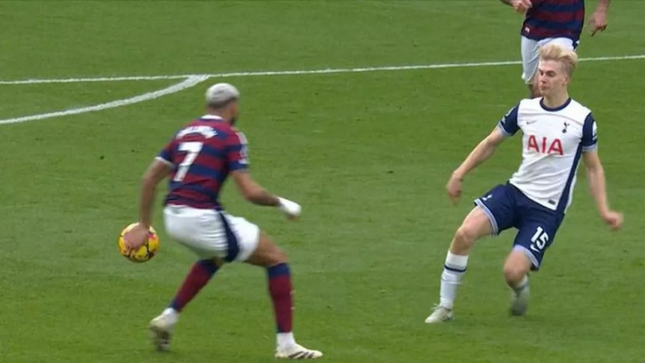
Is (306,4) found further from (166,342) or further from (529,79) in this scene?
(166,342)

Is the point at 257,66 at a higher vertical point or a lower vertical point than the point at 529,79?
lower

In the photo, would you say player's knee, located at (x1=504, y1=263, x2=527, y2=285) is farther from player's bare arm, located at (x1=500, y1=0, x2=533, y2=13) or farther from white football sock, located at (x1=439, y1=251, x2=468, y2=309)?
player's bare arm, located at (x1=500, y1=0, x2=533, y2=13)

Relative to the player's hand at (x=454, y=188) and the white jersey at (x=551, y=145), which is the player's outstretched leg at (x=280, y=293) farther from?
the white jersey at (x=551, y=145)

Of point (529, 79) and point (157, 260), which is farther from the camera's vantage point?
point (529, 79)

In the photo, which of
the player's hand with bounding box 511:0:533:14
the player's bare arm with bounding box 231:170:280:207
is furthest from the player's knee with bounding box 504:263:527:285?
the player's hand with bounding box 511:0:533:14

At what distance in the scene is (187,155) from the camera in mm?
9383

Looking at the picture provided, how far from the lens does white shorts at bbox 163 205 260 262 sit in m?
9.38

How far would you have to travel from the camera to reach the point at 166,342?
31.9 ft

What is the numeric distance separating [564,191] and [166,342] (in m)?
2.69

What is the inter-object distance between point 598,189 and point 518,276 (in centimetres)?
72

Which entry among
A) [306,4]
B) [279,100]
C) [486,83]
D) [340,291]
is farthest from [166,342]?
[306,4]

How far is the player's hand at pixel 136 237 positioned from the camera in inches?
380

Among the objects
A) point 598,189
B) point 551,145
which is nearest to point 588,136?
point 551,145

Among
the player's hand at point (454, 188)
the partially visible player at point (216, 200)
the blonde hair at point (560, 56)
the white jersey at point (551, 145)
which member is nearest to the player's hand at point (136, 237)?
the partially visible player at point (216, 200)
